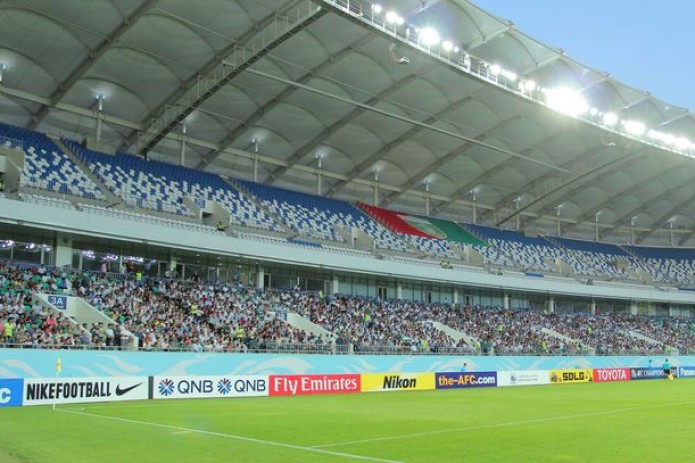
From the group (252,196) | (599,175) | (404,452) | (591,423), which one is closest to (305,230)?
(252,196)

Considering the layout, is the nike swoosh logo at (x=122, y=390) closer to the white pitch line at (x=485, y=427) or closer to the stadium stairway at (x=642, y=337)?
the white pitch line at (x=485, y=427)

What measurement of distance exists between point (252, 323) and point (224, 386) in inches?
326

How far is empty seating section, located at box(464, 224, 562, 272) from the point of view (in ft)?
230

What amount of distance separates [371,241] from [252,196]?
10857mm

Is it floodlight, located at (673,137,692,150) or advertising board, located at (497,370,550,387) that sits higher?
floodlight, located at (673,137,692,150)

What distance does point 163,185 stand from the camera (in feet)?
160

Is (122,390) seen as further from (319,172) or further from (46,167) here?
(319,172)

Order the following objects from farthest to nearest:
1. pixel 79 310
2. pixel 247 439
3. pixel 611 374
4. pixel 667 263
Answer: pixel 667 263 → pixel 611 374 → pixel 79 310 → pixel 247 439

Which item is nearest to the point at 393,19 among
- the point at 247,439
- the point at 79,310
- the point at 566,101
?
the point at 566,101

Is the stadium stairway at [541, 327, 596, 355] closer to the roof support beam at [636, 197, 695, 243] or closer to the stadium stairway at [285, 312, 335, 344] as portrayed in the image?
the stadium stairway at [285, 312, 335, 344]

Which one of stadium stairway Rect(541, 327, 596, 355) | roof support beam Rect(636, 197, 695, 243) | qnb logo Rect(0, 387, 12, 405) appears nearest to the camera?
qnb logo Rect(0, 387, 12, 405)

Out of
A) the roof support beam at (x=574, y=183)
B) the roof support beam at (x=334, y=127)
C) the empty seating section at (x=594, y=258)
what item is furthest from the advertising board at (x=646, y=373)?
the roof support beam at (x=334, y=127)

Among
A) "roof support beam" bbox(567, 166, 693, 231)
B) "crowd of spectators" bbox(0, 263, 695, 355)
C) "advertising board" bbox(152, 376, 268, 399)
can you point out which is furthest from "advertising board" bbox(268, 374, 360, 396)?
"roof support beam" bbox(567, 166, 693, 231)

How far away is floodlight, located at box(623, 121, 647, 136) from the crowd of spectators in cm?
1830
